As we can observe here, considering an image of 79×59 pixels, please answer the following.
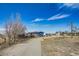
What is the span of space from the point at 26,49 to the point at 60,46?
291 mm

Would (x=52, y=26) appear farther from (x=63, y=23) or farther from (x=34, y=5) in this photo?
(x=34, y=5)

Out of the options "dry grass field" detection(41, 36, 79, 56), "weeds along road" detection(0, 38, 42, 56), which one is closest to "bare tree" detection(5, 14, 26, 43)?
"weeds along road" detection(0, 38, 42, 56)

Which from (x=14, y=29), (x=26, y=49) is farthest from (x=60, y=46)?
(x=14, y=29)

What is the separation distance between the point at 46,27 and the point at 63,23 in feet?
0.49

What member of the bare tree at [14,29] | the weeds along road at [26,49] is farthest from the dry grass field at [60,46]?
the bare tree at [14,29]

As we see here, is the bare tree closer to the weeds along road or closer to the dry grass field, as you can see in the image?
the weeds along road

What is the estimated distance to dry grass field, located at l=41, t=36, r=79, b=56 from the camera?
1701 millimetres

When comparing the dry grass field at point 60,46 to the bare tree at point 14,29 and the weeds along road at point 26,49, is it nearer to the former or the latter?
the weeds along road at point 26,49

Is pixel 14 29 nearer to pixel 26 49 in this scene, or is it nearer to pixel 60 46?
pixel 26 49

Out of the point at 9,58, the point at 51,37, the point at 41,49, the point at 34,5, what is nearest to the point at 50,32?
the point at 51,37

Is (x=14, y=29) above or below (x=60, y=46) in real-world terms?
above

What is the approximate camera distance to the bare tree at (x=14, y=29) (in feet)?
5.69

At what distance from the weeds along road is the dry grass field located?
0.17 ft

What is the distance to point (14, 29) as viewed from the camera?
175 centimetres
